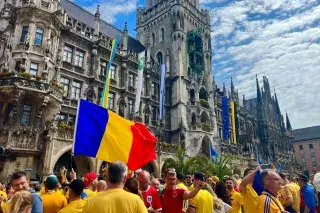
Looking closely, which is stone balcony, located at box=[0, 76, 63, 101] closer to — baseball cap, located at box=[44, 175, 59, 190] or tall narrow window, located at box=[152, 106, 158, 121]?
tall narrow window, located at box=[152, 106, 158, 121]

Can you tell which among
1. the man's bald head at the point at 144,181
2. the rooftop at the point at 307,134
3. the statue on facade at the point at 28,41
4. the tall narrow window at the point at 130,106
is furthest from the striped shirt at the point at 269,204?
the rooftop at the point at 307,134

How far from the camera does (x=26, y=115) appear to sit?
19172 mm

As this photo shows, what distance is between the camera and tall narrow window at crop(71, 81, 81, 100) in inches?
944

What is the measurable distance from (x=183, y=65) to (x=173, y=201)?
104ft

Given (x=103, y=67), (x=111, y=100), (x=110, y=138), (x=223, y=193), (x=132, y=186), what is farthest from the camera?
(x=103, y=67)

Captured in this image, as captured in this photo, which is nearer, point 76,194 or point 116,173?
point 116,173

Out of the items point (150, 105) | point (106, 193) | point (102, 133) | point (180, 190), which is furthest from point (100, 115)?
point (150, 105)

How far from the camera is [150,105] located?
3159 centimetres

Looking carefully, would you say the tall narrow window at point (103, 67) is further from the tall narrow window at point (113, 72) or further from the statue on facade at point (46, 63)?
the statue on facade at point (46, 63)

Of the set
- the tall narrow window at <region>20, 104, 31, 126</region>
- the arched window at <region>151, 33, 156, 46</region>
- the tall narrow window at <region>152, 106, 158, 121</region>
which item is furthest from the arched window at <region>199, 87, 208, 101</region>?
the tall narrow window at <region>20, 104, 31, 126</region>

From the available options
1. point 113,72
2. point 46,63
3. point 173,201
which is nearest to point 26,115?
point 46,63

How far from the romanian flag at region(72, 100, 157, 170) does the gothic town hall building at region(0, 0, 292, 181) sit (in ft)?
2.74

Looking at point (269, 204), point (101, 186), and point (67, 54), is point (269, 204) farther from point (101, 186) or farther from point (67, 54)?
point (67, 54)

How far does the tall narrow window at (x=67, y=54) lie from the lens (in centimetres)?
2423
